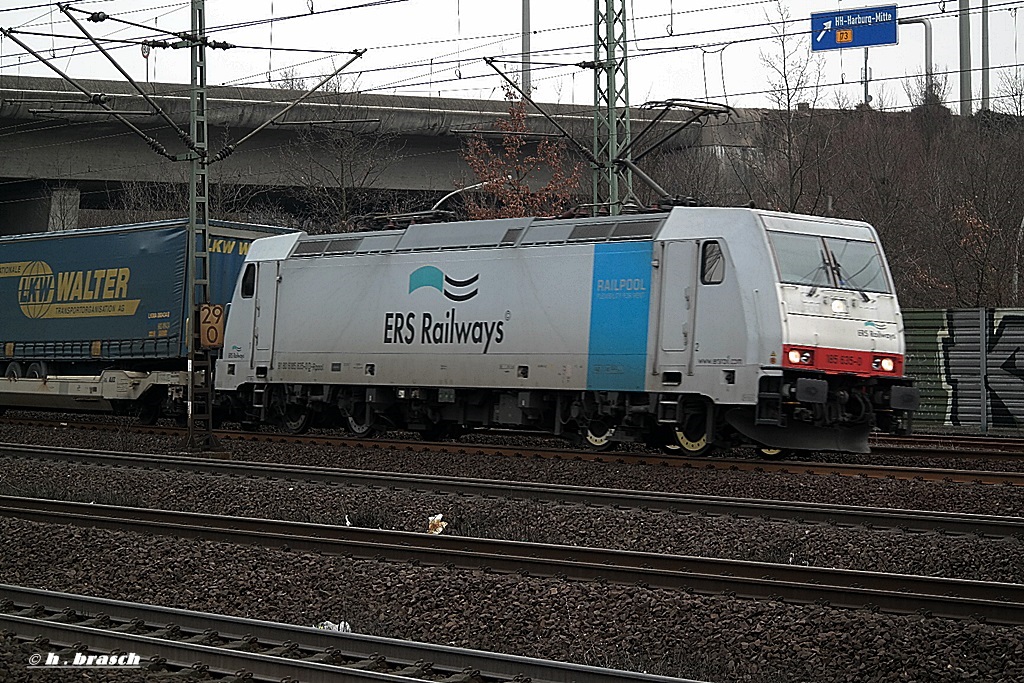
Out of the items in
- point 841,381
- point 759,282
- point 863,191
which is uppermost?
point 863,191

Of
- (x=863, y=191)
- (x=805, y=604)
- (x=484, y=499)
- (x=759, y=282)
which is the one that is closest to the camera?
(x=805, y=604)

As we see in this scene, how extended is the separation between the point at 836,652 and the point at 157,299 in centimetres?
1867

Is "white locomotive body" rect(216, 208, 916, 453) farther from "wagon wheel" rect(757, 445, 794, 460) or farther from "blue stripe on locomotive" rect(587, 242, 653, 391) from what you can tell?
"wagon wheel" rect(757, 445, 794, 460)

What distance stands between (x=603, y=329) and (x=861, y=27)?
714 inches

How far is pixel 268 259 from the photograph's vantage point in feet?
70.7

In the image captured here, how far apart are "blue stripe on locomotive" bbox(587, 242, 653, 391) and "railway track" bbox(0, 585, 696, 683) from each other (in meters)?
9.32

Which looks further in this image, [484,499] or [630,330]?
[630,330]

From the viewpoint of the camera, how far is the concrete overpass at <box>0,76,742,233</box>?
38312 millimetres

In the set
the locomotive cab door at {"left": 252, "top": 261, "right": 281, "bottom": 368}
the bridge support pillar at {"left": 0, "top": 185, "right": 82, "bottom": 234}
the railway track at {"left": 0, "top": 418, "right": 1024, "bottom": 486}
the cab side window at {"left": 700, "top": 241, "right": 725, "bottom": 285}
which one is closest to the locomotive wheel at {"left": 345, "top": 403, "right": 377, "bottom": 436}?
the railway track at {"left": 0, "top": 418, "right": 1024, "bottom": 486}

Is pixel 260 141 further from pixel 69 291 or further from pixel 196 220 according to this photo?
pixel 196 220

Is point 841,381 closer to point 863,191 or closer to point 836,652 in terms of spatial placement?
point 836,652

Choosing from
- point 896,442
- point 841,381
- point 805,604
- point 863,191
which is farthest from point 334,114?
point 805,604

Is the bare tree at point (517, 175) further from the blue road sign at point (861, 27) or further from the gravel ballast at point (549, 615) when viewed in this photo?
the gravel ballast at point (549, 615)

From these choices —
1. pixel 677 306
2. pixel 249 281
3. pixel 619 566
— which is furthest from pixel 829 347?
pixel 249 281
